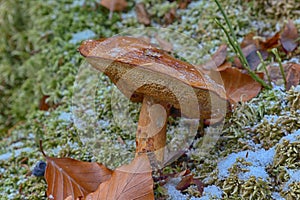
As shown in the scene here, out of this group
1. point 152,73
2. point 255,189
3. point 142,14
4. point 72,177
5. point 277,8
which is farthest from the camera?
point 142,14

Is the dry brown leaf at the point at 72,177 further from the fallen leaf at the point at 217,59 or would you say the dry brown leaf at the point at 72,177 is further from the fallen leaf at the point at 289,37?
the fallen leaf at the point at 289,37

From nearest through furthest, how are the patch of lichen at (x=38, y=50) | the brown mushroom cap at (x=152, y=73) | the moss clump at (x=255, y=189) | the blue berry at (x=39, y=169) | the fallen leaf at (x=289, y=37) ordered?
the brown mushroom cap at (x=152, y=73), the moss clump at (x=255, y=189), the blue berry at (x=39, y=169), the fallen leaf at (x=289, y=37), the patch of lichen at (x=38, y=50)

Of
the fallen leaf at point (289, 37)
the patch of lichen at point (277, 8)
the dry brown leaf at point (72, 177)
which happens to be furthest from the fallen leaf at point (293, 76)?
the dry brown leaf at point (72, 177)

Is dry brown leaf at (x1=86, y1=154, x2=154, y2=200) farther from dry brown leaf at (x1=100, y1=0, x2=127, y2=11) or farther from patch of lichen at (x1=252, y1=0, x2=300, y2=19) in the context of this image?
dry brown leaf at (x1=100, y1=0, x2=127, y2=11)

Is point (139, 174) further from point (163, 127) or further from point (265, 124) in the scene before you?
point (265, 124)

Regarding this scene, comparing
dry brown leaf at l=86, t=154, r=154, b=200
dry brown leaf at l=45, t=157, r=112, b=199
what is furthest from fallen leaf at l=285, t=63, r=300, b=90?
dry brown leaf at l=45, t=157, r=112, b=199

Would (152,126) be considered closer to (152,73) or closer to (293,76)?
(152,73)

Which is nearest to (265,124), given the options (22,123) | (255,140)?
(255,140)

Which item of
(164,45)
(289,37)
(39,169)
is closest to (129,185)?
(39,169)
